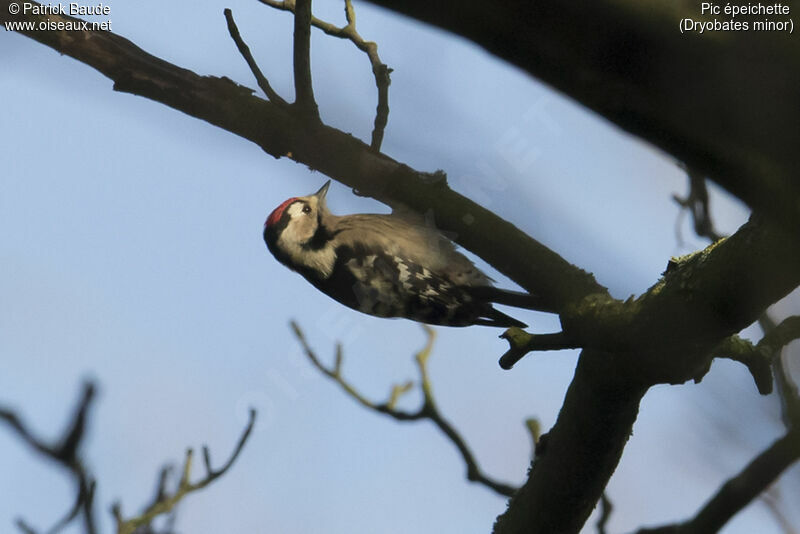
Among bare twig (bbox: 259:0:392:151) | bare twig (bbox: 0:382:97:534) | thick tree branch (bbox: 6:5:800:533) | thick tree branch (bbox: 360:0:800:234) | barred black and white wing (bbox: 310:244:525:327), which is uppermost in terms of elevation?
bare twig (bbox: 259:0:392:151)

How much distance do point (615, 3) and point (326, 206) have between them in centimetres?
417

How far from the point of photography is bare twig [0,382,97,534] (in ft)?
10.3

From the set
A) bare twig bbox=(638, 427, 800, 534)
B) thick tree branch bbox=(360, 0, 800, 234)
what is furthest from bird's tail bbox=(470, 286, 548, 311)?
thick tree branch bbox=(360, 0, 800, 234)

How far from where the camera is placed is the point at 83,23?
9.07ft

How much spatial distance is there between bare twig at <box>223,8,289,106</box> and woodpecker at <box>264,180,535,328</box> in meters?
1.26

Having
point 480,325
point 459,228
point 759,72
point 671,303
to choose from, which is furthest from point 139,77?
point 759,72

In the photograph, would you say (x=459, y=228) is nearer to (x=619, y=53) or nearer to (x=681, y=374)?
(x=681, y=374)

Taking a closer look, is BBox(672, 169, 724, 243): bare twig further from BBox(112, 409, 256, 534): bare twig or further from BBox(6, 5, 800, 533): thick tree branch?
BBox(112, 409, 256, 534): bare twig

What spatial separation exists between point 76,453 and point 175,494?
54 centimetres

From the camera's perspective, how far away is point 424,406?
374 centimetres

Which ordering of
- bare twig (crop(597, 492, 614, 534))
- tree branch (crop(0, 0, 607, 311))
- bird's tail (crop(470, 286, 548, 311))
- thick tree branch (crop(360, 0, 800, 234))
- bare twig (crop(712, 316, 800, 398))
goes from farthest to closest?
bare twig (crop(597, 492, 614, 534)) → bird's tail (crop(470, 286, 548, 311)) → tree branch (crop(0, 0, 607, 311)) → bare twig (crop(712, 316, 800, 398)) → thick tree branch (crop(360, 0, 800, 234))

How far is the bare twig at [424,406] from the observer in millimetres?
3521

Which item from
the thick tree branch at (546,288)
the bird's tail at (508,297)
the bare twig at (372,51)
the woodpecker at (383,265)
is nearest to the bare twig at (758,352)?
the thick tree branch at (546,288)

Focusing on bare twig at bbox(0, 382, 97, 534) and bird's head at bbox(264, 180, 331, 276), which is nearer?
bare twig at bbox(0, 382, 97, 534)
